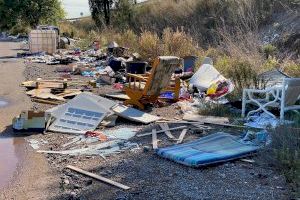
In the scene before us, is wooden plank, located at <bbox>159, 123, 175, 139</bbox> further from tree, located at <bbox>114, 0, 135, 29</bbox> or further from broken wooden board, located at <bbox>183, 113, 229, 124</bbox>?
tree, located at <bbox>114, 0, 135, 29</bbox>

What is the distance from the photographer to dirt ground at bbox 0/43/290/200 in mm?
5523

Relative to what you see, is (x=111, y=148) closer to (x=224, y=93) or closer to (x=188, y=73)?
(x=224, y=93)

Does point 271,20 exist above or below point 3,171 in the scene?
above

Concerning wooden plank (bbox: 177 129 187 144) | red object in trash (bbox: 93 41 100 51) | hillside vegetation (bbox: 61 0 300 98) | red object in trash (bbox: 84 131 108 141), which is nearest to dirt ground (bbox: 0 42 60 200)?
red object in trash (bbox: 84 131 108 141)

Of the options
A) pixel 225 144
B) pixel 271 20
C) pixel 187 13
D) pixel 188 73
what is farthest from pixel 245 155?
pixel 187 13

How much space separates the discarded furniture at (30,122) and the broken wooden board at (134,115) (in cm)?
142

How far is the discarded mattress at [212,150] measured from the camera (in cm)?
642

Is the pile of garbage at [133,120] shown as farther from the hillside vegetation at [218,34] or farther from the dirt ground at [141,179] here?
the hillside vegetation at [218,34]

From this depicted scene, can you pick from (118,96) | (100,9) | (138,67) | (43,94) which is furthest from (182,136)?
(100,9)

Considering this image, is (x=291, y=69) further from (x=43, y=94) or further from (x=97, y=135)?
(x=43, y=94)

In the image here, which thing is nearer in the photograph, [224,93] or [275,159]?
[275,159]

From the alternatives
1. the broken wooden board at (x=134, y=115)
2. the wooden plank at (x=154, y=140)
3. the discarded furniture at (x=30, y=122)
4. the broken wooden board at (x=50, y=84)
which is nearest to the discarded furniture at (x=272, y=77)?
the broken wooden board at (x=134, y=115)

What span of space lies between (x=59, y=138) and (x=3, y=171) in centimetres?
168

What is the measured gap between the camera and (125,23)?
109 feet
